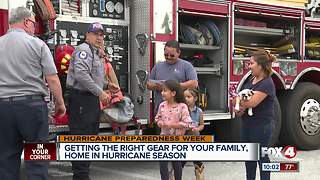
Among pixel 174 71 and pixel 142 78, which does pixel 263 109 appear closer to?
pixel 174 71

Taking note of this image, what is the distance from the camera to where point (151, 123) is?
22.3ft

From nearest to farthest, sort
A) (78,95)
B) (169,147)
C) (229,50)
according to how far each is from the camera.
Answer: (169,147) < (78,95) < (229,50)

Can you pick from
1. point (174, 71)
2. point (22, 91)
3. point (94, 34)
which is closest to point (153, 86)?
point (174, 71)

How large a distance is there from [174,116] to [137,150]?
1.26 m

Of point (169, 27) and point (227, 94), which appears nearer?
point (169, 27)

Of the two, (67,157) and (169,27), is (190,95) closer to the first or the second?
(169,27)

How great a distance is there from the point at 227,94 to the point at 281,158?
3.02 metres

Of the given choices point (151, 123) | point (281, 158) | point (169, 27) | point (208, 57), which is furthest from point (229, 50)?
point (281, 158)

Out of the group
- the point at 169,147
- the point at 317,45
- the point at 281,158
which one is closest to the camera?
the point at 169,147

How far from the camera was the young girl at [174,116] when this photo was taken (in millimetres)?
5387

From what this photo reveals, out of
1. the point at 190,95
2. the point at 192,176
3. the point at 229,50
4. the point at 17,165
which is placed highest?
the point at 229,50

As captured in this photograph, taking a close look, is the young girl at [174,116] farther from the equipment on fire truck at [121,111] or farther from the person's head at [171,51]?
the equipment on fire truck at [121,111]

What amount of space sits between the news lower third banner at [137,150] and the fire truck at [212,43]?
1816 mm

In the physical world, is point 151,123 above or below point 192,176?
above
